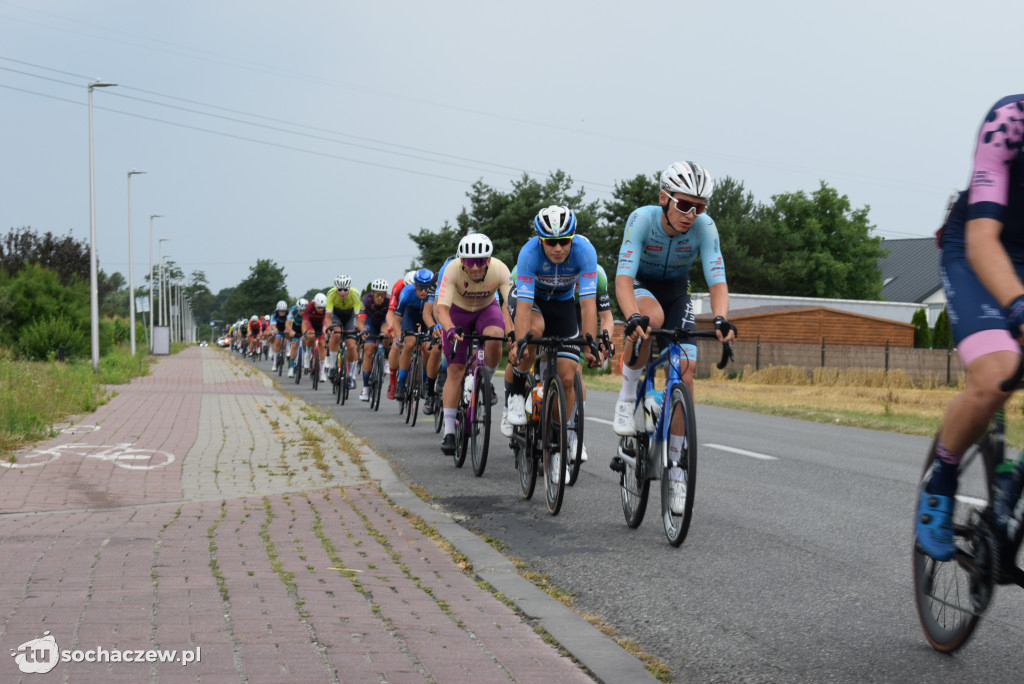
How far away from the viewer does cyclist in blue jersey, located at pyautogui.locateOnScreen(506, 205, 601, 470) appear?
794 centimetres

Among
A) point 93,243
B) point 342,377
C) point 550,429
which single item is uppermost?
point 93,243

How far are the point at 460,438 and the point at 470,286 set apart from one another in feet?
4.59

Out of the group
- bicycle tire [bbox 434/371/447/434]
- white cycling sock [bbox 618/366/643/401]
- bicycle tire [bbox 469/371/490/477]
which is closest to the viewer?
white cycling sock [bbox 618/366/643/401]

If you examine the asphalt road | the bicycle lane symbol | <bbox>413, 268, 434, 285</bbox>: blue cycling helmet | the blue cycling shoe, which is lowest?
the asphalt road

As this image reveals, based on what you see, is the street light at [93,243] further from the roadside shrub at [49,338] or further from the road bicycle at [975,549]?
the road bicycle at [975,549]

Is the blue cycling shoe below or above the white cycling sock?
below

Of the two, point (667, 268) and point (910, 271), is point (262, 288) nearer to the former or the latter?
point (910, 271)

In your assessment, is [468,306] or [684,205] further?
[468,306]

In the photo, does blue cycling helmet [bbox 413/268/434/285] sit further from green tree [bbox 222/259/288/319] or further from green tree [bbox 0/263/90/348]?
green tree [bbox 222/259/288/319]

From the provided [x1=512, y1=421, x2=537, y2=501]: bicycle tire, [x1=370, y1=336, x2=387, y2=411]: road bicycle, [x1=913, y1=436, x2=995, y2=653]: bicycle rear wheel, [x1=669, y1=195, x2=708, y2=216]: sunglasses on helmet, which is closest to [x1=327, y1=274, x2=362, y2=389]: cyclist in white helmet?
[x1=370, y1=336, x2=387, y2=411]: road bicycle

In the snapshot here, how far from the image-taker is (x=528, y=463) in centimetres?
820

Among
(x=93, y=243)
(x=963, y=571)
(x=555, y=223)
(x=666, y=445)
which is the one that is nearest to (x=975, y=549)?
(x=963, y=571)

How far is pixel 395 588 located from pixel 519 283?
11.7 feet

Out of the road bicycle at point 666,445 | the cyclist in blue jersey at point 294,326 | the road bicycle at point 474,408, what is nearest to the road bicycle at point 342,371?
the cyclist in blue jersey at point 294,326
